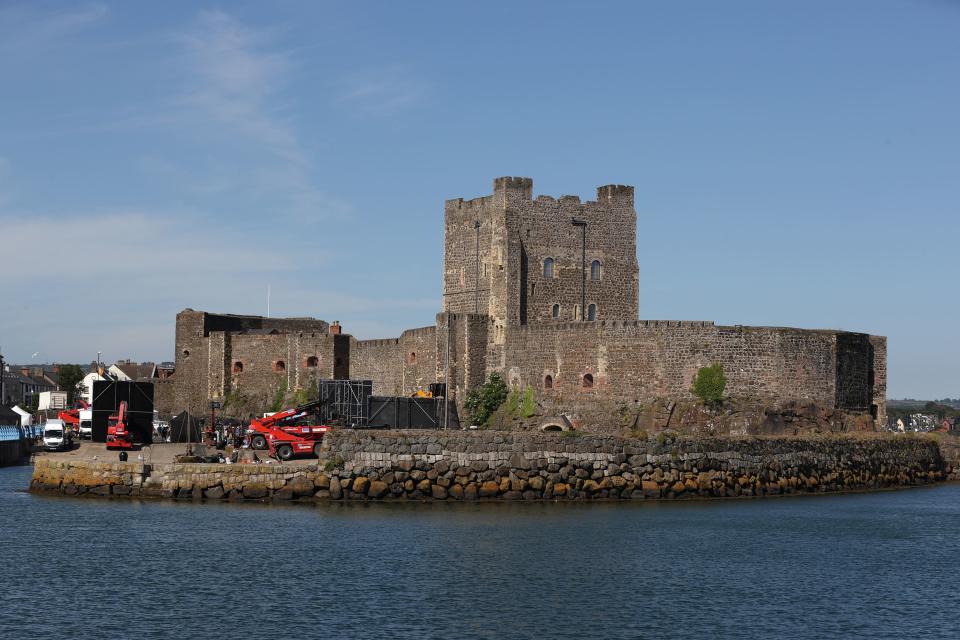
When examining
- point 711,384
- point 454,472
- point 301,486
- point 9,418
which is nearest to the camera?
point 301,486

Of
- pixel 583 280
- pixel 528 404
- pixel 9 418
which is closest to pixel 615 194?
pixel 583 280

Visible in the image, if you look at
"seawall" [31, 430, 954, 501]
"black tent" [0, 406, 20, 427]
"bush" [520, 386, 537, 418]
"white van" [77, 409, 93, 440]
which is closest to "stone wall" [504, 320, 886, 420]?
"bush" [520, 386, 537, 418]

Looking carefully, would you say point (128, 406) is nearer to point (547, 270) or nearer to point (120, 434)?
point (120, 434)

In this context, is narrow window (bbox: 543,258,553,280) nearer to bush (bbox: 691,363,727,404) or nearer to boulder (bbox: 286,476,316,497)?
bush (bbox: 691,363,727,404)

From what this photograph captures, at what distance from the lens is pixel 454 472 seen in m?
41.8

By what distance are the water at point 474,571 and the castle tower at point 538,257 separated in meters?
18.4

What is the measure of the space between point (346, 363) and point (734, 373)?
Result: 77.8ft

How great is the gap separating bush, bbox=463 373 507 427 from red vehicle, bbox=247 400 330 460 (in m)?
11.4

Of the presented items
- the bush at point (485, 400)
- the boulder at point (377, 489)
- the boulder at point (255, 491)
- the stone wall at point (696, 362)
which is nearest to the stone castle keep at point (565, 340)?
→ the stone wall at point (696, 362)

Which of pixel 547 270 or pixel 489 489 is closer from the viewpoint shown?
pixel 489 489

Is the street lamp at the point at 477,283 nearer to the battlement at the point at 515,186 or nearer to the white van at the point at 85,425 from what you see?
the battlement at the point at 515,186

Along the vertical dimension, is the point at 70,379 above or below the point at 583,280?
below

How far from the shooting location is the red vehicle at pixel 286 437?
44.8 m

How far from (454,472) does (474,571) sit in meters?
10.4
